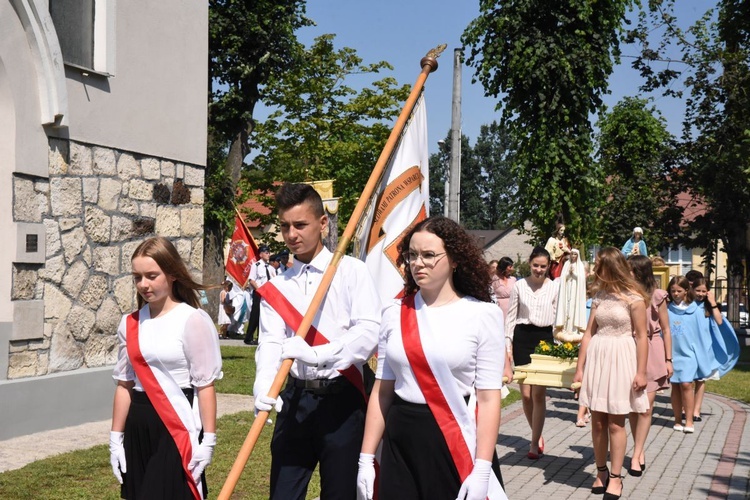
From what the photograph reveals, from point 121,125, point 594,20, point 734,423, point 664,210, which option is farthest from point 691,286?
point 664,210

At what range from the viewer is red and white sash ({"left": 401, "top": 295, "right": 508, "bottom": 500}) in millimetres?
3883

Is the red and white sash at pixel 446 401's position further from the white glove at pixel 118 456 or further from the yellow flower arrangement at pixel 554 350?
the yellow flower arrangement at pixel 554 350

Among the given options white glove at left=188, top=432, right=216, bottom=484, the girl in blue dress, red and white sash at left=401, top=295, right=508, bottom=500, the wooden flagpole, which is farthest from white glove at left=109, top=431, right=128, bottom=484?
the girl in blue dress

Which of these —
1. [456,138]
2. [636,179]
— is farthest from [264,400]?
[636,179]

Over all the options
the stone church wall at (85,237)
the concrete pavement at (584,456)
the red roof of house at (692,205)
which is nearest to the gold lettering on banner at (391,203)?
the concrete pavement at (584,456)

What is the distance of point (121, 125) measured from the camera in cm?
1059

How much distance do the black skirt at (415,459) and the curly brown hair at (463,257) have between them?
54 cm

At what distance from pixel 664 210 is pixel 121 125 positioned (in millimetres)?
35203

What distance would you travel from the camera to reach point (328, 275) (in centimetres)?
432

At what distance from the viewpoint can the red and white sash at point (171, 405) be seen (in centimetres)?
441

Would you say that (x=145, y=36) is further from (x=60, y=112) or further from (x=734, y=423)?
(x=734, y=423)

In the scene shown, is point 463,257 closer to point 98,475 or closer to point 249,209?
point 98,475

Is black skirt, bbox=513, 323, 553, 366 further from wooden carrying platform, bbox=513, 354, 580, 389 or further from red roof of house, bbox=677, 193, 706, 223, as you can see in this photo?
red roof of house, bbox=677, 193, 706, 223

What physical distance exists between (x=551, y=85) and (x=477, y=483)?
2182 cm
